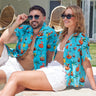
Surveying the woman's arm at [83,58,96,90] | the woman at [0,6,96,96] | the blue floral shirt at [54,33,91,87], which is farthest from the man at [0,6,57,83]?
the woman's arm at [83,58,96,90]

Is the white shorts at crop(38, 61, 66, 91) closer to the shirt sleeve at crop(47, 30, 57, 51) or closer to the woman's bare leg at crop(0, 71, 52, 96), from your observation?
the woman's bare leg at crop(0, 71, 52, 96)

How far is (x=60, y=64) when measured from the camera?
2527 millimetres

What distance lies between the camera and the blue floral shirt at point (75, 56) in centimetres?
243

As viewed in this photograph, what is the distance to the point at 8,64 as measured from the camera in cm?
289

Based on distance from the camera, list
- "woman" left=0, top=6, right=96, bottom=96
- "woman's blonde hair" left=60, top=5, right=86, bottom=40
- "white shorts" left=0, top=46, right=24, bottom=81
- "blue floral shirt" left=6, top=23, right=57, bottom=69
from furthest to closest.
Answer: "white shorts" left=0, top=46, right=24, bottom=81 < "blue floral shirt" left=6, top=23, right=57, bottom=69 < "woman's blonde hair" left=60, top=5, right=86, bottom=40 < "woman" left=0, top=6, right=96, bottom=96

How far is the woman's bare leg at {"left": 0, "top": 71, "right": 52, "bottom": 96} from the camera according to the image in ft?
7.22

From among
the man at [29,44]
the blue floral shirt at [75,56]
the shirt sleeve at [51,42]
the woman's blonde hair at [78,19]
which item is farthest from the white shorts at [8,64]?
the woman's blonde hair at [78,19]

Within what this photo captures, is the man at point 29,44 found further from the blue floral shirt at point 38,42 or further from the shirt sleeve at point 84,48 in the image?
the shirt sleeve at point 84,48

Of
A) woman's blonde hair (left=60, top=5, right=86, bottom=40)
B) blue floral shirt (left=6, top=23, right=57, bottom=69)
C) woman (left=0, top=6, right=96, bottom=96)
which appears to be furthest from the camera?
blue floral shirt (left=6, top=23, right=57, bottom=69)

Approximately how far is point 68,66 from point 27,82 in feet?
1.35

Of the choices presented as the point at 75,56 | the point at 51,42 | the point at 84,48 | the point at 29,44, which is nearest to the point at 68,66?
the point at 75,56

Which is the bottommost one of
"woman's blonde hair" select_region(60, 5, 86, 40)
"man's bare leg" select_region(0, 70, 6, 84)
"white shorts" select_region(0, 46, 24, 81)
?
"man's bare leg" select_region(0, 70, 6, 84)

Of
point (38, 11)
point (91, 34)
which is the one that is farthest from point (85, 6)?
point (38, 11)

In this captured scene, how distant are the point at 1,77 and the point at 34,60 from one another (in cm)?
39
